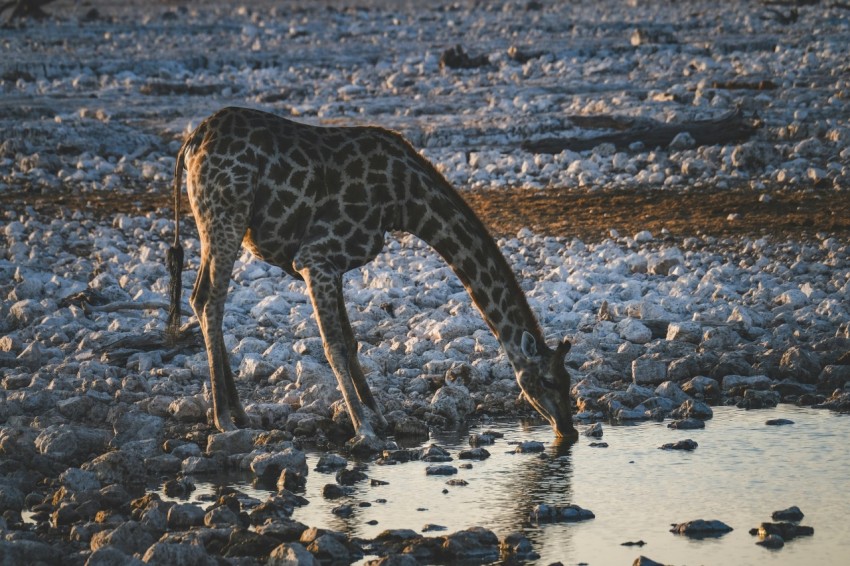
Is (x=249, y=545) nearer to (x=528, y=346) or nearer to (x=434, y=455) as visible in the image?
(x=434, y=455)

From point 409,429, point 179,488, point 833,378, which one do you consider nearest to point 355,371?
point 409,429

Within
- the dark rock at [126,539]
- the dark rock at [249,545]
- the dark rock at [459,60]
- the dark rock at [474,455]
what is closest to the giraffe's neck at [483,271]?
the dark rock at [474,455]

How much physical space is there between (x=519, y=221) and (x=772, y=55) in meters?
13.2

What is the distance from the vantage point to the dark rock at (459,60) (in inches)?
1091

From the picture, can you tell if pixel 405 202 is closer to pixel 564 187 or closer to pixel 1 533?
pixel 1 533

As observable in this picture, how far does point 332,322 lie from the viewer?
9133 millimetres

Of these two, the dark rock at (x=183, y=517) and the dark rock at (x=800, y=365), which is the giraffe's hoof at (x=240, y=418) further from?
the dark rock at (x=800, y=365)

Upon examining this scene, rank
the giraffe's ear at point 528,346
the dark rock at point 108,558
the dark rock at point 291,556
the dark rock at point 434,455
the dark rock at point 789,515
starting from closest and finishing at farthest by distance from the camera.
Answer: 1. the dark rock at point 108,558
2. the dark rock at point 291,556
3. the dark rock at point 789,515
4. the dark rock at point 434,455
5. the giraffe's ear at point 528,346

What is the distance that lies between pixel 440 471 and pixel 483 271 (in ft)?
5.08

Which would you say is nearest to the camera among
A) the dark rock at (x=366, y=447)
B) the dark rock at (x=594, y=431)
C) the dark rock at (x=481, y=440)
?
the dark rock at (x=366, y=447)

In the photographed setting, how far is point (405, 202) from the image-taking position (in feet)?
30.6

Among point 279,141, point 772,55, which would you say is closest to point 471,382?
point 279,141

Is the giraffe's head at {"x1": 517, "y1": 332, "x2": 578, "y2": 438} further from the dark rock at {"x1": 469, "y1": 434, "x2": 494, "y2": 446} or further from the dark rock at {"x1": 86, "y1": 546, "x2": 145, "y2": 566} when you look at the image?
the dark rock at {"x1": 86, "y1": 546, "x2": 145, "y2": 566}

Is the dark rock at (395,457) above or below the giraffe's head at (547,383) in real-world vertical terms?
below
